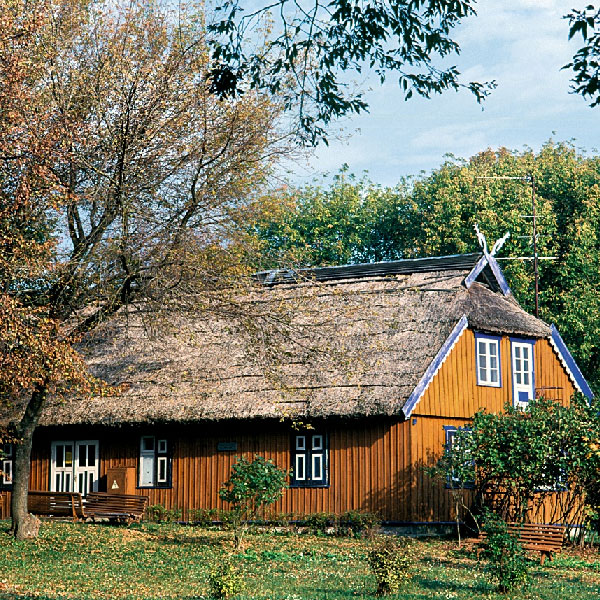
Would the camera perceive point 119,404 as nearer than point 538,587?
No

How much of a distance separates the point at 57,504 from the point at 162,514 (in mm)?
3018

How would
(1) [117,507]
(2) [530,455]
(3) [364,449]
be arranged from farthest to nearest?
(1) [117,507] < (3) [364,449] < (2) [530,455]

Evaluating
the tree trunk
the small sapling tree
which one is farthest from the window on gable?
the tree trunk

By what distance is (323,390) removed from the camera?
27.5 m

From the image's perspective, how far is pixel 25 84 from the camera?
71.8 ft

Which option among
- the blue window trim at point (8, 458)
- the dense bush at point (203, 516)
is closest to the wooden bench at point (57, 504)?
the dense bush at point (203, 516)

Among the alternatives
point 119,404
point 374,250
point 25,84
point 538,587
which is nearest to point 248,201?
point 25,84

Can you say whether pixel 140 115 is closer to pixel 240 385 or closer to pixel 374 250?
pixel 240 385

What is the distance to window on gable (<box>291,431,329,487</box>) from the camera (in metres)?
28.0

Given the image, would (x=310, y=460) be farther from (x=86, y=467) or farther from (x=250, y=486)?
(x=86, y=467)

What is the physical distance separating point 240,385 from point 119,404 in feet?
13.0

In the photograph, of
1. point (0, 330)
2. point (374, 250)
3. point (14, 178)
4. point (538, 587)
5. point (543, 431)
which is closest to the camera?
point (538, 587)

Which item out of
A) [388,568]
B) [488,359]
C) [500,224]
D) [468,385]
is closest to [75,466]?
[468,385]

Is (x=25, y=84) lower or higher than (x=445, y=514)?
higher
